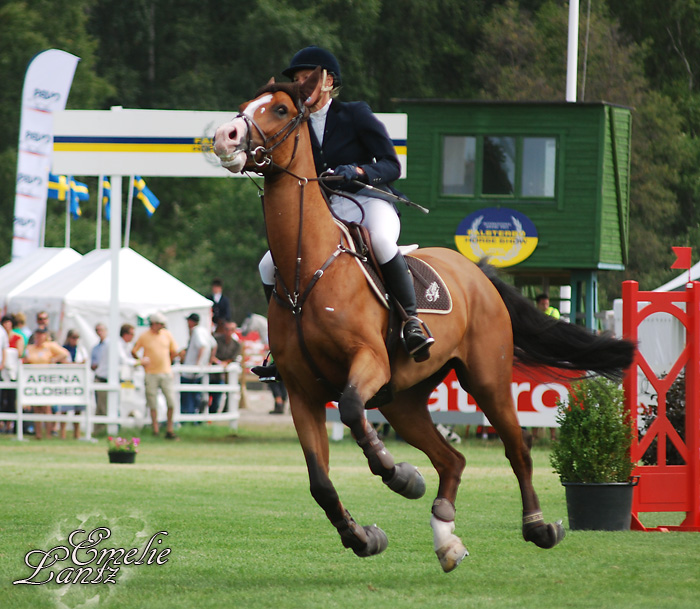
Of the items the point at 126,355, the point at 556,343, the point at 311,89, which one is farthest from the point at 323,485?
the point at 126,355

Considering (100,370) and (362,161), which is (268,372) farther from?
Answer: (100,370)

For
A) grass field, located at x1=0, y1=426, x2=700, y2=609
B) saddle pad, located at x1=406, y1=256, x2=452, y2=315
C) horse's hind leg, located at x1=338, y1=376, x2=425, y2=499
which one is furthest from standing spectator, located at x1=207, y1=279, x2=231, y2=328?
horse's hind leg, located at x1=338, y1=376, x2=425, y2=499

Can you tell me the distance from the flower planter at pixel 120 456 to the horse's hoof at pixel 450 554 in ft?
30.2

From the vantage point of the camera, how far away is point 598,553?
7801mm

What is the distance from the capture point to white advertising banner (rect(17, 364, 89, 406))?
62.4 feet

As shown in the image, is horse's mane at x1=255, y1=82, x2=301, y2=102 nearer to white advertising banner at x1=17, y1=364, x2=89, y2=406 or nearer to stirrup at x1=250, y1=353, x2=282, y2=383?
stirrup at x1=250, y1=353, x2=282, y2=383

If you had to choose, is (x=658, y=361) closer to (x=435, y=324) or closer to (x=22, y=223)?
(x=435, y=324)

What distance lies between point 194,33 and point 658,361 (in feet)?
A: 133

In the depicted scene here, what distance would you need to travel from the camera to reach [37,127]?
88.4 feet

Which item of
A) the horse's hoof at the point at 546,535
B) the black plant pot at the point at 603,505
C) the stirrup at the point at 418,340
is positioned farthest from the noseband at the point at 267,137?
the black plant pot at the point at 603,505

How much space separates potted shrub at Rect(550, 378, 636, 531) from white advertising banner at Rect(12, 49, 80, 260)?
64.2ft

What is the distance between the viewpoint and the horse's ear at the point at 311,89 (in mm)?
6477

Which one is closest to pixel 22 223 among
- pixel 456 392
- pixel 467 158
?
pixel 467 158

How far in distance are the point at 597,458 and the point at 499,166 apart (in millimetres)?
13087
